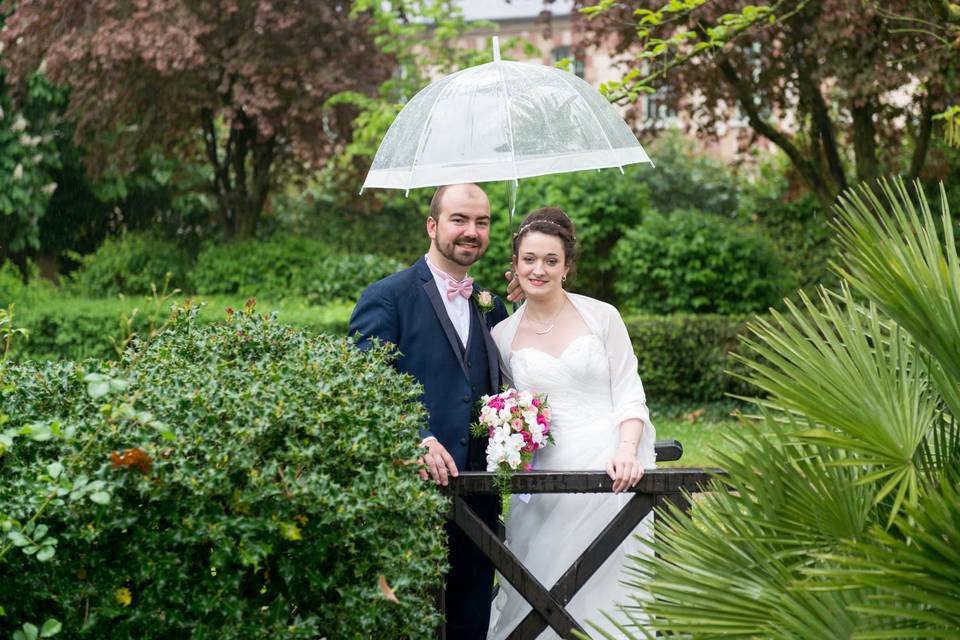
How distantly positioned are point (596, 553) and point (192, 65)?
1180cm

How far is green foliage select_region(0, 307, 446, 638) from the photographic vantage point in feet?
9.02

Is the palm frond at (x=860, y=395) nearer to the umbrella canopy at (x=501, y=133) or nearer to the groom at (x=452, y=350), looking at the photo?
the groom at (x=452, y=350)

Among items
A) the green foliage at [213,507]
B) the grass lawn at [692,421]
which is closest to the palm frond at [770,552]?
the green foliage at [213,507]

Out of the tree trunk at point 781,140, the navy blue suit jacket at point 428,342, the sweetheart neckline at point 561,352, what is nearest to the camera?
the navy blue suit jacket at point 428,342

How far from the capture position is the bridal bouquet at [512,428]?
3.79m

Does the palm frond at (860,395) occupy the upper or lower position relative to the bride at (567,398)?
upper

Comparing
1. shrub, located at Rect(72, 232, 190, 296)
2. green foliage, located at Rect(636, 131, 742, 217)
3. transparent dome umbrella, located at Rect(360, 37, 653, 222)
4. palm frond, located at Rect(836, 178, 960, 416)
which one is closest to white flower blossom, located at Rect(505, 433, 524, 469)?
transparent dome umbrella, located at Rect(360, 37, 653, 222)

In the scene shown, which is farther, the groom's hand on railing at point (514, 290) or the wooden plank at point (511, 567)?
the groom's hand on railing at point (514, 290)

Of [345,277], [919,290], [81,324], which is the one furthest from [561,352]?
[345,277]

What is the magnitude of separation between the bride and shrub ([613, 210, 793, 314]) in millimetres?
8878

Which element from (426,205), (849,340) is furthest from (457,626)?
(426,205)

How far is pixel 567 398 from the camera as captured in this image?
4.37 m

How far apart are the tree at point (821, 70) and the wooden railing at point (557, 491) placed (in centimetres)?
641

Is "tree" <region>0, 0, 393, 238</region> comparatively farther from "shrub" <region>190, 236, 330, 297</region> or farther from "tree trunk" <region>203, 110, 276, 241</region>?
"shrub" <region>190, 236, 330, 297</region>
